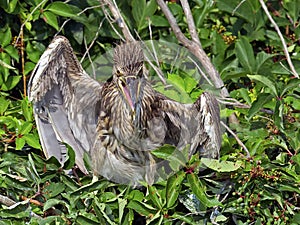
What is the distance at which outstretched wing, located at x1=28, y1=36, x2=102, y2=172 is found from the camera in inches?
150

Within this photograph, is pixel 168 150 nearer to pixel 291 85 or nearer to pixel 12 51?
pixel 291 85

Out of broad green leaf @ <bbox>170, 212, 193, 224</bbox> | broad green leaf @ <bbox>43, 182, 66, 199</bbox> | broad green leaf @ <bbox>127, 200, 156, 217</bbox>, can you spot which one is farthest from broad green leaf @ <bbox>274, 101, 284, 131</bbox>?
broad green leaf @ <bbox>43, 182, 66, 199</bbox>

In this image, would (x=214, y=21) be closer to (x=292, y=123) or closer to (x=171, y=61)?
(x=171, y=61)

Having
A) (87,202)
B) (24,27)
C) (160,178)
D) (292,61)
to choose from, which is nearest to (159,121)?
(160,178)

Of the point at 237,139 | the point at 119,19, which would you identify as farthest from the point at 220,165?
the point at 119,19

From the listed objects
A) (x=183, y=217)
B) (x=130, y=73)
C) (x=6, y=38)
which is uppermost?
(x=130, y=73)

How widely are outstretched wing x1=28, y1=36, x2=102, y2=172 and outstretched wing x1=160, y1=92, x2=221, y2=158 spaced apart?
0.40 metres

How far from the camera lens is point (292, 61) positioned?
4074 millimetres

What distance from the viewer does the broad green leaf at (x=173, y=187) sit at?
328cm

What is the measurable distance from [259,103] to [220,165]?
1.20ft

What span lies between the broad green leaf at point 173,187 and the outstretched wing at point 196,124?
249 millimetres

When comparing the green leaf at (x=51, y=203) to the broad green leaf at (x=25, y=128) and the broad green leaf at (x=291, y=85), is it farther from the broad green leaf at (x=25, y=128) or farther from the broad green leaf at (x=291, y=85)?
the broad green leaf at (x=291, y=85)

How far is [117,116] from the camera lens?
12.0ft

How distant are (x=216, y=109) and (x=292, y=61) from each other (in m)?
0.74
